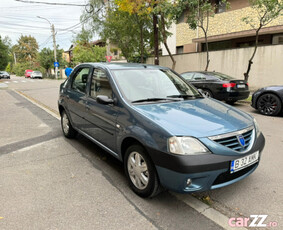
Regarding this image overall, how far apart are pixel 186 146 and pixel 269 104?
6030mm

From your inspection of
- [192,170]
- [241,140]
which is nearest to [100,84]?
[192,170]

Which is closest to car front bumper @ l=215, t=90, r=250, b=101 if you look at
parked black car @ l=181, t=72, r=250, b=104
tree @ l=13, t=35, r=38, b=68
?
parked black car @ l=181, t=72, r=250, b=104

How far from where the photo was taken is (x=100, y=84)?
3.71 m

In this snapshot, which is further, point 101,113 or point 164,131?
point 101,113

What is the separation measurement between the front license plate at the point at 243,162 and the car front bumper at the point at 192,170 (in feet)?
0.15

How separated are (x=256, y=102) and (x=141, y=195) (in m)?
6.14

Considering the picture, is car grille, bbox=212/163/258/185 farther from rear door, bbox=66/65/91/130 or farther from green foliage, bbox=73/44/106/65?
green foliage, bbox=73/44/106/65

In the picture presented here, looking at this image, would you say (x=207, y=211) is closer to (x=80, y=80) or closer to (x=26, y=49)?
(x=80, y=80)

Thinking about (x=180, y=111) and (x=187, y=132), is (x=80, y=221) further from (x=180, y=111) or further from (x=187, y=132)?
(x=180, y=111)

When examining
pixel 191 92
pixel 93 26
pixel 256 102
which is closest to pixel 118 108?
pixel 191 92

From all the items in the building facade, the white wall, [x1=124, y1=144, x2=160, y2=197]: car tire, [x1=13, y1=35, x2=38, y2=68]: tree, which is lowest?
[x1=124, y1=144, x2=160, y2=197]: car tire

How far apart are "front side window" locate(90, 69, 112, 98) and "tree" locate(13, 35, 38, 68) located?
83581 millimetres

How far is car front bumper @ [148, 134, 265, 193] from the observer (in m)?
2.32

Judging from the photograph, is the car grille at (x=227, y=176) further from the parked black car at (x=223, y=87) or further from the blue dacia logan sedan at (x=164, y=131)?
the parked black car at (x=223, y=87)
